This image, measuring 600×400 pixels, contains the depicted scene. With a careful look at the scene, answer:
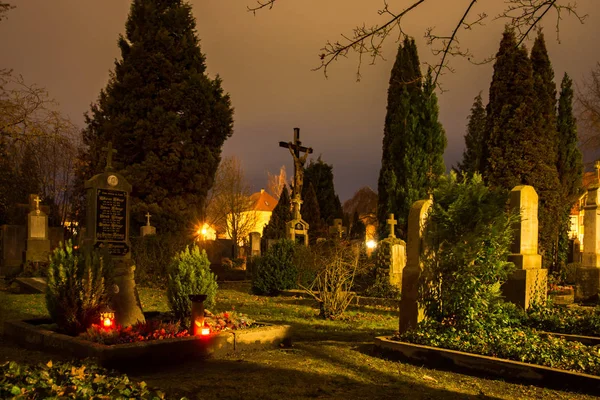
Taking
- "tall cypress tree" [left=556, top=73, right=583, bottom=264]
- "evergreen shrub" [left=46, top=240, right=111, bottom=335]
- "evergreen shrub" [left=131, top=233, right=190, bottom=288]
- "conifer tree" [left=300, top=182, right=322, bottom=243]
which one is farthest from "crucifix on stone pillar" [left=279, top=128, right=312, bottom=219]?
"evergreen shrub" [left=46, top=240, right=111, bottom=335]

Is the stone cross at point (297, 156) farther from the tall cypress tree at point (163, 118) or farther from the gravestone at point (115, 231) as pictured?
the gravestone at point (115, 231)

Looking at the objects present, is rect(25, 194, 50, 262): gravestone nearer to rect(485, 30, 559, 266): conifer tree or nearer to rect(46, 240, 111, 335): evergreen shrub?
rect(46, 240, 111, 335): evergreen shrub

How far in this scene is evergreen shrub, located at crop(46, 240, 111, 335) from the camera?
25.9ft

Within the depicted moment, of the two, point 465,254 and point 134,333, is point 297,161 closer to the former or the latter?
point 465,254

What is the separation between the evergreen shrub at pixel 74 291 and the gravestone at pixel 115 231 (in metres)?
1.04

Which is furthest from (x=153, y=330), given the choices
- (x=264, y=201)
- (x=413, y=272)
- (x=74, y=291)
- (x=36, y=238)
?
(x=264, y=201)

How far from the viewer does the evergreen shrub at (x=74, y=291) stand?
25.9ft

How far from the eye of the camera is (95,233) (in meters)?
9.86

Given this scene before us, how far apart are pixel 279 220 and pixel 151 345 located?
31.0 metres

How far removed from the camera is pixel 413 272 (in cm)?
866

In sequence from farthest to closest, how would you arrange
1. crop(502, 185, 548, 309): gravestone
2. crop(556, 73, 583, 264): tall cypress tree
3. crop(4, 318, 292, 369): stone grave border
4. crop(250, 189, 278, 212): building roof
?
crop(250, 189, 278, 212): building roof → crop(556, 73, 583, 264): tall cypress tree → crop(502, 185, 548, 309): gravestone → crop(4, 318, 292, 369): stone grave border

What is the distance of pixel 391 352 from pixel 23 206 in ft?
75.3

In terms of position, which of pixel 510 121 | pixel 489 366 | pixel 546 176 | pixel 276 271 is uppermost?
pixel 510 121

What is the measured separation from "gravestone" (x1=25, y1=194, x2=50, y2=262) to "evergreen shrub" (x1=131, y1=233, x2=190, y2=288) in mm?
4781
